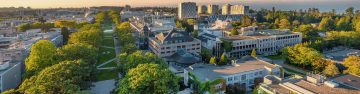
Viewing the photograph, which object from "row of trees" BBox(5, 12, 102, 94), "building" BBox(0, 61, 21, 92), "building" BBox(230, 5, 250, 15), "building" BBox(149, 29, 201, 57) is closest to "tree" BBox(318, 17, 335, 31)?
"building" BBox(149, 29, 201, 57)

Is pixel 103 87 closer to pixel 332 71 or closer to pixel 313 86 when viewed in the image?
pixel 313 86

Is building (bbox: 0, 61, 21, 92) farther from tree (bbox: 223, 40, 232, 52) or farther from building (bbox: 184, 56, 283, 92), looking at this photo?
tree (bbox: 223, 40, 232, 52)

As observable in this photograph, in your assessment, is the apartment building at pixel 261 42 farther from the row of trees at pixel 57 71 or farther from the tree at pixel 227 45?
the row of trees at pixel 57 71

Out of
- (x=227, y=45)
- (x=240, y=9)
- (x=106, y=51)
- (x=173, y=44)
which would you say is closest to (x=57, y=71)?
(x=173, y=44)

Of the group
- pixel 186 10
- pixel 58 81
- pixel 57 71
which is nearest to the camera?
pixel 58 81

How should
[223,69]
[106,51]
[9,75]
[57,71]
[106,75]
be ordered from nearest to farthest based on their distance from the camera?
[57,71] → [9,75] → [223,69] → [106,75] → [106,51]

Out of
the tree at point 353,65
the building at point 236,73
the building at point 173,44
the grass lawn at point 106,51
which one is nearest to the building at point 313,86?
the tree at point 353,65

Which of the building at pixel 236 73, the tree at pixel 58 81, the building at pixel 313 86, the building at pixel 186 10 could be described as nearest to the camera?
the tree at pixel 58 81
